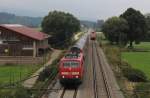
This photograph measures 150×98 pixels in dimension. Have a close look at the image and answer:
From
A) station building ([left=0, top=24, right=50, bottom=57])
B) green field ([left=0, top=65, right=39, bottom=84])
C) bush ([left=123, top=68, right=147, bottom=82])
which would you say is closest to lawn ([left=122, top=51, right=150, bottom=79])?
bush ([left=123, top=68, right=147, bottom=82])

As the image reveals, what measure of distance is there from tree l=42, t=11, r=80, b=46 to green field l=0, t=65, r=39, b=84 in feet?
102

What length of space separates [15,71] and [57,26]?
1471 inches

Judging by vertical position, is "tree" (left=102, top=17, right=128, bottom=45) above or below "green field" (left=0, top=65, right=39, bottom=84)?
above

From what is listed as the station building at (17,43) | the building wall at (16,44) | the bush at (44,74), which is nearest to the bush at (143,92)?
the bush at (44,74)

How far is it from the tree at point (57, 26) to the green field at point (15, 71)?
102ft

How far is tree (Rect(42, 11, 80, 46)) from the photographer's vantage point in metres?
85.6

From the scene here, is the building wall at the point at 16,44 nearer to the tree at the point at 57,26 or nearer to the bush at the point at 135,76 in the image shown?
the tree at the point at 57,26

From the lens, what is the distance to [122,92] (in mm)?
32375

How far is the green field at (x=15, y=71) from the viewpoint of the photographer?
141 ft

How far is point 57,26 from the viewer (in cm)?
8556

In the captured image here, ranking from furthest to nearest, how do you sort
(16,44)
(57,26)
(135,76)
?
(57,26), (16,44), (135,76)

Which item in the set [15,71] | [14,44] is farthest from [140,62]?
[15,71]

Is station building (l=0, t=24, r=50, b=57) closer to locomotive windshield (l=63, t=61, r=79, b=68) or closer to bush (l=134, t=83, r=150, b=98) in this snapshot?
locomotive windshield (l=63, t=61, r=79, b=68)

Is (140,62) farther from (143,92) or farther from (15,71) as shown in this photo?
(143,92)
